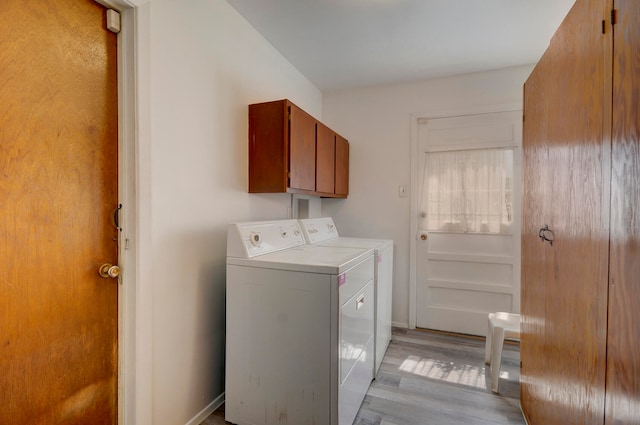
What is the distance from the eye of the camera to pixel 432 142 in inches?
118

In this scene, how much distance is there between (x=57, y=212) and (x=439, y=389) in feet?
7.60

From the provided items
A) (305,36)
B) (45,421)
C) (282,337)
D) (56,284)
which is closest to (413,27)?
(305,36)

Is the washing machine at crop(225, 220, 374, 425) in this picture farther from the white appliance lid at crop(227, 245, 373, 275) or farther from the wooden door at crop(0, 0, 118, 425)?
the wooden door at crop(0, 0, 118, 425)

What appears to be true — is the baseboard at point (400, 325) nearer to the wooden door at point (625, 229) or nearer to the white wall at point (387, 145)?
the white wall at point (387, 145)

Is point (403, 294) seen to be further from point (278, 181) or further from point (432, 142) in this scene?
point (278, 181)

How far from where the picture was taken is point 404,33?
2205mm

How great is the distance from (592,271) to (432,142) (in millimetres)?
2193

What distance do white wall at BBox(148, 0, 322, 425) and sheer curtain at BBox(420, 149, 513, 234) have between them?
1.79 meters

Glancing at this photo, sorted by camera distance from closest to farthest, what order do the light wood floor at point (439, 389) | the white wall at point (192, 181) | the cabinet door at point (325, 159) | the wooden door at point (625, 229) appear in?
the wooden door at point (625, 229) → the white wall at point (192, 181) → the light wood floor at point (439, 389) → the cabinet door at point (325, 159)

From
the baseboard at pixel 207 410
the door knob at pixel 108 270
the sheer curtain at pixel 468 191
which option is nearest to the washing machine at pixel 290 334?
the baseboard at pixel 207 410

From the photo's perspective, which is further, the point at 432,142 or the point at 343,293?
the point at 432,142

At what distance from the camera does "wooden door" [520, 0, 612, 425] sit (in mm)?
952

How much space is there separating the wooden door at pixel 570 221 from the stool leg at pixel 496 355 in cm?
36

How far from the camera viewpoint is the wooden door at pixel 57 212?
102 centimetres
